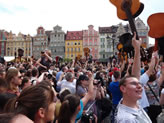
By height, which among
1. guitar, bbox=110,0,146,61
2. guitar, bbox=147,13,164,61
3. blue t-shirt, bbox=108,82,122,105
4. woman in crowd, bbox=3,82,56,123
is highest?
guitar, bbox=110,0,146,61

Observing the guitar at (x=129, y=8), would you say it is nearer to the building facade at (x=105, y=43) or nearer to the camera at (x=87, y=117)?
the camera at (x=87, y=117)

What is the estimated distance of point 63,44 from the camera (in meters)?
64.6

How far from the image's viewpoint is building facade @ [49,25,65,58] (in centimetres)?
6384

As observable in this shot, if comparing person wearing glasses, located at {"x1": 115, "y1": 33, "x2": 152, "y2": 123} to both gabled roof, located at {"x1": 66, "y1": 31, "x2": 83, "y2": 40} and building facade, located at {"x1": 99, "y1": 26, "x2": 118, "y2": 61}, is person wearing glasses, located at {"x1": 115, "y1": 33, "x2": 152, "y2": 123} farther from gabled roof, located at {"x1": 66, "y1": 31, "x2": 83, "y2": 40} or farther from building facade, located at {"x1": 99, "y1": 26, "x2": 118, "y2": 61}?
gabled roof, located at {"x1": 66, "y1": 31, "x2": 83, "y2": 40}

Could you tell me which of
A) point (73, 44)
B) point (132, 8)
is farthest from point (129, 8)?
point (73, 44)

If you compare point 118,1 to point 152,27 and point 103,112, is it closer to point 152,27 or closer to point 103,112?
point 152,27

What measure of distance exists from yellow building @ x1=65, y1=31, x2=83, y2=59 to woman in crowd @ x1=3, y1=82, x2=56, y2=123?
61167 millimetres

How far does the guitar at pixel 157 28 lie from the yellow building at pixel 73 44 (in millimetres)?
60047

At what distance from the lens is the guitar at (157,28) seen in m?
2.73

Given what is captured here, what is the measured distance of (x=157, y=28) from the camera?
9.09 feet

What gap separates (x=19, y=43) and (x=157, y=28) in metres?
71.7

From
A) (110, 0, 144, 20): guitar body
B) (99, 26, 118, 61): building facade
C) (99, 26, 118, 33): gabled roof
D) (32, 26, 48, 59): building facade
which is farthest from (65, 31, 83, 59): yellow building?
(110, 0, 144, 20): guitar body

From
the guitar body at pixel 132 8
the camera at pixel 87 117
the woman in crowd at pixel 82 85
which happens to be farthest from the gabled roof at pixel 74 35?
the guitar body at pixel 132 8

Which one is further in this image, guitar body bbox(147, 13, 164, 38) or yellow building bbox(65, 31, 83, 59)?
yellow building bbox(65, 31, 83, 59)
